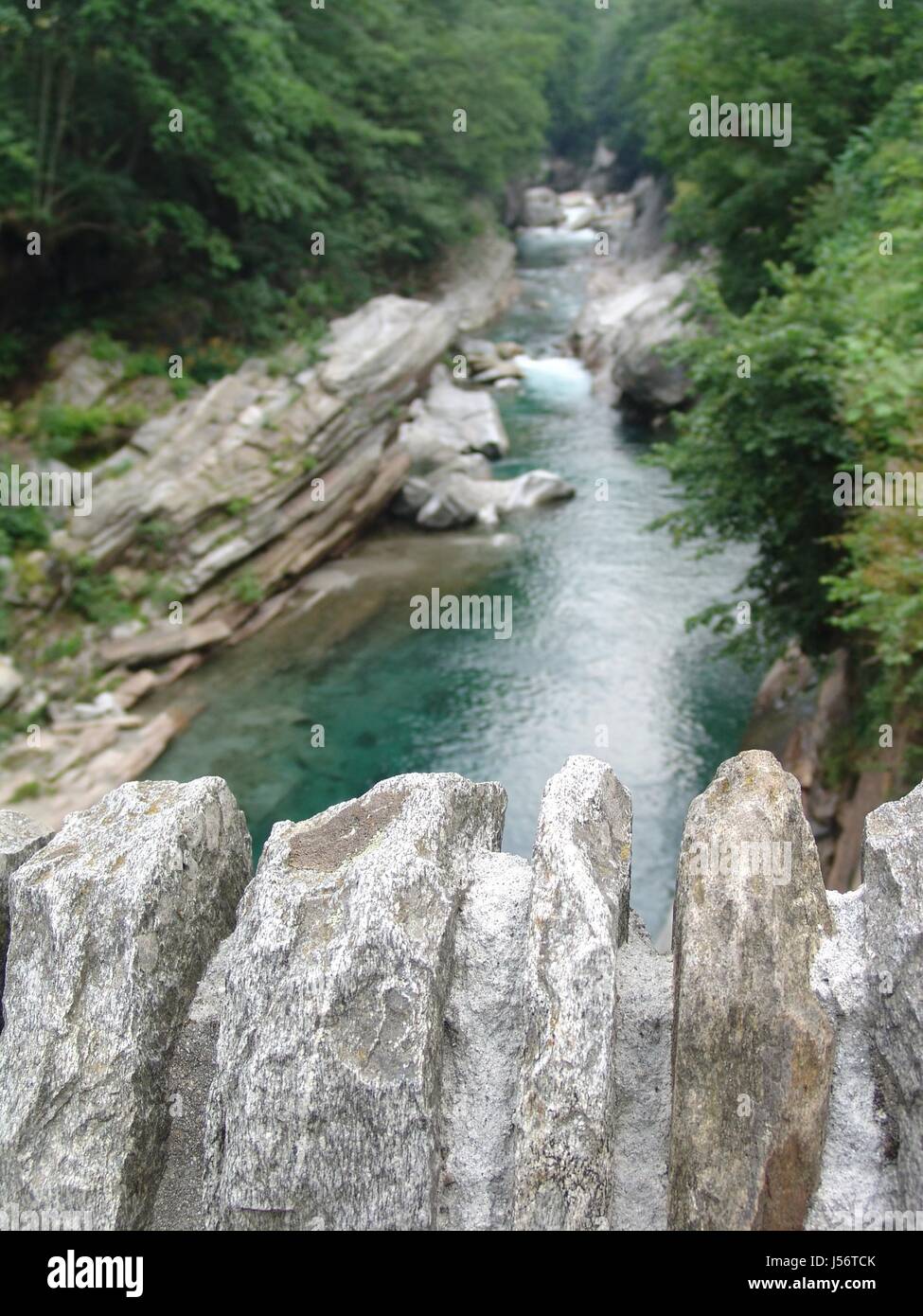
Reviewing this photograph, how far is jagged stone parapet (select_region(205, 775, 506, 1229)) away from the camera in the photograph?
2.54m

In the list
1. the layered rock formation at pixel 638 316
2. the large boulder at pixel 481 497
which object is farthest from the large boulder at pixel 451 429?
the layered rock formation at pixel 638 316

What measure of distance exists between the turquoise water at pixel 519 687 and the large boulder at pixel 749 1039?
8.95 metres

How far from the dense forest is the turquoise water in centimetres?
196

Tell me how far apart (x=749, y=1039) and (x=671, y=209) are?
2262 cm

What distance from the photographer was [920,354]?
7703 mm

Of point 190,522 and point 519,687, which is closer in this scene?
point 519,687

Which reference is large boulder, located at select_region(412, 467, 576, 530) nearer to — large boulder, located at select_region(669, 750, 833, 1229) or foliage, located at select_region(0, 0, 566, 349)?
foliage, located at select_region(0, 0, 566, 349)

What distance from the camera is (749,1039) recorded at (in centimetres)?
255

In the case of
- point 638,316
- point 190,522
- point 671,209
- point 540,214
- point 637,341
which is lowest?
point 190,522

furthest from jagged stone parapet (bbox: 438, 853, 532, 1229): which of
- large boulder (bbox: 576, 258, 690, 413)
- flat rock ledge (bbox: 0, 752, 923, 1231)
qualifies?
large boulder (bbox: 576, 258, 690, 413)

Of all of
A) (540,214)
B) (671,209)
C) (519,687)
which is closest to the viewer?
(519,687)

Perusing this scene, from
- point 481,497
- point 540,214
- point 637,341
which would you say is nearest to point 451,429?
point 481,497

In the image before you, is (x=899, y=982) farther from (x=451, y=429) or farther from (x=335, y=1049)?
(x=451, y=429)
